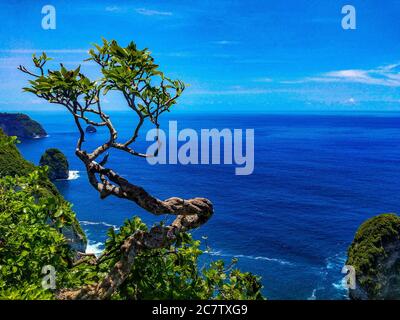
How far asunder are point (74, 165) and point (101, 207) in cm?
6340

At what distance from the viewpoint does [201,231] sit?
8438cm

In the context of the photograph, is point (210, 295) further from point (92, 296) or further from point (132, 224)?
point (92, 296)

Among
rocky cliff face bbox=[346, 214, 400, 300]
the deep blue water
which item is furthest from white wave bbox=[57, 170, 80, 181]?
rocky cliff face bbox=[346, 214, 400, 300]

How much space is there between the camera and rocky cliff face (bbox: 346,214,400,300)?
182 ft

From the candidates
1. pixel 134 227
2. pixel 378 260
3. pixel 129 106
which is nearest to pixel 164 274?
pixel 134 227

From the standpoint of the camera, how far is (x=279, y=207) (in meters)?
103

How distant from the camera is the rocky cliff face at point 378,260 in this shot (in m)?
55.4

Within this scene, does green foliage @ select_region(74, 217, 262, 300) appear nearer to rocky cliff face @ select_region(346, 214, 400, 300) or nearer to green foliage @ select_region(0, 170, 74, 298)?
green foliage @ select_region(0, 170, 74, 298)

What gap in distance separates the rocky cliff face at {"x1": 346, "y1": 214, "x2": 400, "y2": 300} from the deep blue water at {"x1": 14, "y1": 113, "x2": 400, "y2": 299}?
5702 mm

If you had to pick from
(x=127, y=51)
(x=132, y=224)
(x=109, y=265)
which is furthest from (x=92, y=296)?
(x=127, y=51)

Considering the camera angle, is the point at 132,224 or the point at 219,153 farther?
the point at 219,153
